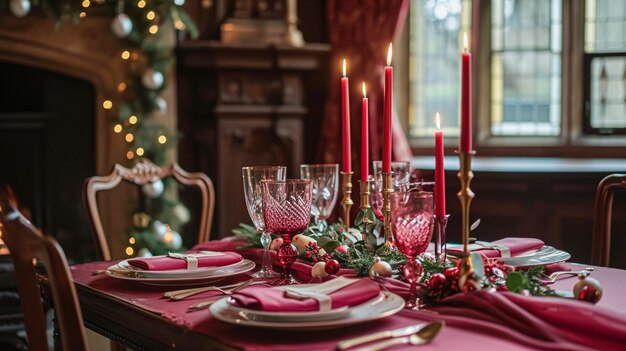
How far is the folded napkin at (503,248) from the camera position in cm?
169

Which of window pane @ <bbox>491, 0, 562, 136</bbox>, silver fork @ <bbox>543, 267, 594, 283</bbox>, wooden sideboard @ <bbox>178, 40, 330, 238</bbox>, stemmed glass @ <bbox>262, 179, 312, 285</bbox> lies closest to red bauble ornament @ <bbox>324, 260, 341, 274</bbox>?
stemmed glass @ <bbox>262, 179, 312, 285</bbox>

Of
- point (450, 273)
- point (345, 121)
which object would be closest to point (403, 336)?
point (450, 273)

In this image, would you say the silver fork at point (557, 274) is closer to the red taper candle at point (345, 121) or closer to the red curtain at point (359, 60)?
the red taper candle at point (345, 121)

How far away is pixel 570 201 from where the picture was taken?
325 centimetres

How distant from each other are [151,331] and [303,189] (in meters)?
0.39

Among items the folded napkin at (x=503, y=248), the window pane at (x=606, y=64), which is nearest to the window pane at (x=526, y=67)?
the window pane at (x=606, y=64)

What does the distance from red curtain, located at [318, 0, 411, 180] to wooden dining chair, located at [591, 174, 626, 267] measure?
175 cm

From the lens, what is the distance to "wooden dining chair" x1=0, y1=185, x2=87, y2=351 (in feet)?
4.11

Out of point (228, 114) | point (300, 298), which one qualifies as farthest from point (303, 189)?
point (228, 114)

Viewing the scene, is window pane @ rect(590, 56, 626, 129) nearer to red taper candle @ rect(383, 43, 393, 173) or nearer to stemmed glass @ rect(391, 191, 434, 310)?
red taper candle @ rect(383, 43, 393, 173)

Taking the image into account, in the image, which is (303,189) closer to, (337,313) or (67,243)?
(337,313)

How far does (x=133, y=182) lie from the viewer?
2424 mm

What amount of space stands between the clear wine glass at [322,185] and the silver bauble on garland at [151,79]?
204 cm

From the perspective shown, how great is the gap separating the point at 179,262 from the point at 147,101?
7.59 feet
